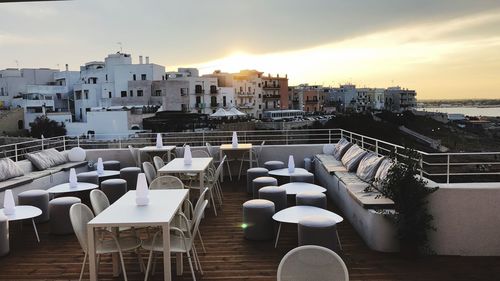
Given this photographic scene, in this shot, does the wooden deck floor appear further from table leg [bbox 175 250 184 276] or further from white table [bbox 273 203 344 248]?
white table [bbox 273 203 344 248]

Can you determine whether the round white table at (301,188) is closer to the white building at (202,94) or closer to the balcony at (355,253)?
the balcony at (355,253)

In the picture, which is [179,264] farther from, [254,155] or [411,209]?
[254,155]

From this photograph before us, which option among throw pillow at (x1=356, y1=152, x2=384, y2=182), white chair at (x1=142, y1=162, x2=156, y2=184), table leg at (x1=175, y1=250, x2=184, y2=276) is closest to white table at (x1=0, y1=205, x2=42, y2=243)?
white chair at (x1=142, y1=162, x2=156, y2=184)

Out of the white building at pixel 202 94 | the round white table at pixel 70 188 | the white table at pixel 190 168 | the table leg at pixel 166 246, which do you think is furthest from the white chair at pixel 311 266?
the white building at pixel 202 94

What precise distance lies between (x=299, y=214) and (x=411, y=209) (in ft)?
4.10

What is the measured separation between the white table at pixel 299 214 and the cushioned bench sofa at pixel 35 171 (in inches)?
173

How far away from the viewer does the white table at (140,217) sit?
3516 millimetres

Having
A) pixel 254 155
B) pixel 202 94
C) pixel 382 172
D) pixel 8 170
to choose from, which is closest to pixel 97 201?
pixel 382 172

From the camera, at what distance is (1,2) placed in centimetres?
203

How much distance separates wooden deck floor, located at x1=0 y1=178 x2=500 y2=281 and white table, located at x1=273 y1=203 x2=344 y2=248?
0.36 m

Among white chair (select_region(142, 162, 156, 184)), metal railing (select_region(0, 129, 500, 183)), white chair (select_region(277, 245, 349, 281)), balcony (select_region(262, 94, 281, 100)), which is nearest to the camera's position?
white chair (select_region(277, 245, 349, 281))

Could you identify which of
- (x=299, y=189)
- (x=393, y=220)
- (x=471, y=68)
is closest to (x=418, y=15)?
(x=471, y=68)

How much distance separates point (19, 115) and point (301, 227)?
46391 millimetres

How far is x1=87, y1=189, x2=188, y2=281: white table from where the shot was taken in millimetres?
3516
